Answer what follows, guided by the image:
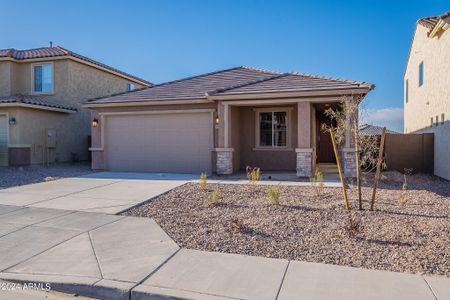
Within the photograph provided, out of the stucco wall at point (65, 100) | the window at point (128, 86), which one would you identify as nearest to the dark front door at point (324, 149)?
the window at point (128, 86)

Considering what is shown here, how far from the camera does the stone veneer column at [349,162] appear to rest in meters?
12.0

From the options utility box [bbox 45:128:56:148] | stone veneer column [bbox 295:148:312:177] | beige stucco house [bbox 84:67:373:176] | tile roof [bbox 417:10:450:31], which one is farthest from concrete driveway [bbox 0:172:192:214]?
tile roof [bbox 417:10:450:31]

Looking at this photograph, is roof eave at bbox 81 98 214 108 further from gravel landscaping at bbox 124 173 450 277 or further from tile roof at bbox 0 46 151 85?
gravel landscaping at bbox 124 173 450 277

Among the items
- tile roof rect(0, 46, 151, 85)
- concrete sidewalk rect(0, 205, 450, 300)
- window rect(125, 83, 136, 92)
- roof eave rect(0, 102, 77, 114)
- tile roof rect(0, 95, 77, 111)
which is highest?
tile roof rect(0, 46, 151, 85)

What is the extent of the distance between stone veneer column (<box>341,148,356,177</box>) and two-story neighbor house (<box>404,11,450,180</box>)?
10.7 feet

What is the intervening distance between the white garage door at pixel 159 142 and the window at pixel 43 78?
688cm

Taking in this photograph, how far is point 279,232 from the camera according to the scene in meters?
5.73

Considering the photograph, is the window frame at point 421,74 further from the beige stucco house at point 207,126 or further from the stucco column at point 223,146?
the stucco column at point 223,146

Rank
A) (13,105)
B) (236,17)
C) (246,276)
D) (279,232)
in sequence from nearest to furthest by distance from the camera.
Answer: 1. (246,276)
2. (279,232)
3. (236,17)
4. (13,105)

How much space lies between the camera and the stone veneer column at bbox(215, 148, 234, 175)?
43.9 ft

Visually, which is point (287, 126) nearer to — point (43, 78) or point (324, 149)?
point (324, 149)

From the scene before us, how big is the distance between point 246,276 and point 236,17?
12682 millimetres

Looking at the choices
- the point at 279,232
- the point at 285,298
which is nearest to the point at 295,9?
the point at 279,232

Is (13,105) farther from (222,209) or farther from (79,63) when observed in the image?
(222,209)
